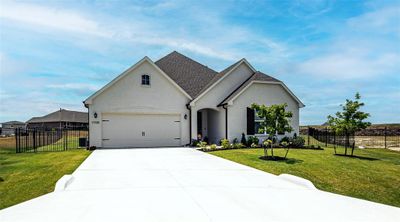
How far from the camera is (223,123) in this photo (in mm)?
19016

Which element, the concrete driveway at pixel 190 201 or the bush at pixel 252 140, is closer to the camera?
the concrete driveway at pixel 190 201

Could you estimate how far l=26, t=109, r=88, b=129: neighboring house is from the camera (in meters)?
54.1

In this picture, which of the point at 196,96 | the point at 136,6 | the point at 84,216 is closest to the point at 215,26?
the point at 136,6

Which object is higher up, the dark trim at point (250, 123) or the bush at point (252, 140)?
the dark trim at point (250, 123)

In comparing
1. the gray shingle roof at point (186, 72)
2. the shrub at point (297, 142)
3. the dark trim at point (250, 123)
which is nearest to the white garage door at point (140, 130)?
the gray shingle roof at point (186, 72)

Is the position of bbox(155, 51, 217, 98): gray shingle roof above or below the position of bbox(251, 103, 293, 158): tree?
above

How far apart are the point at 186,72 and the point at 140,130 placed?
7334mm

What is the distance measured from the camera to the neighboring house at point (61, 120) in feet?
177

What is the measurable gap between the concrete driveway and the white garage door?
30.0ft

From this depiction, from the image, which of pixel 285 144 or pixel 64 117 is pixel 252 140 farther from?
pixel 64 117

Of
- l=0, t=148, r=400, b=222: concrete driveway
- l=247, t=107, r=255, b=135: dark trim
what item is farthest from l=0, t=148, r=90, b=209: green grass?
l=247, t=107, r=255, b=135: dark trim

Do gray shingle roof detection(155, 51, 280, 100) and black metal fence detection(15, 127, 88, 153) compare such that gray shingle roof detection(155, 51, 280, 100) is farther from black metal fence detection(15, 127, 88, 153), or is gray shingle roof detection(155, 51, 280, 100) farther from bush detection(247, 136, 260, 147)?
black metal fence detection(15, 127, 88, 153)

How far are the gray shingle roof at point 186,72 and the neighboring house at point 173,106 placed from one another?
285mm

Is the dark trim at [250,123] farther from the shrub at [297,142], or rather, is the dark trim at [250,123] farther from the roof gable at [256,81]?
the shrub at [297,142]
